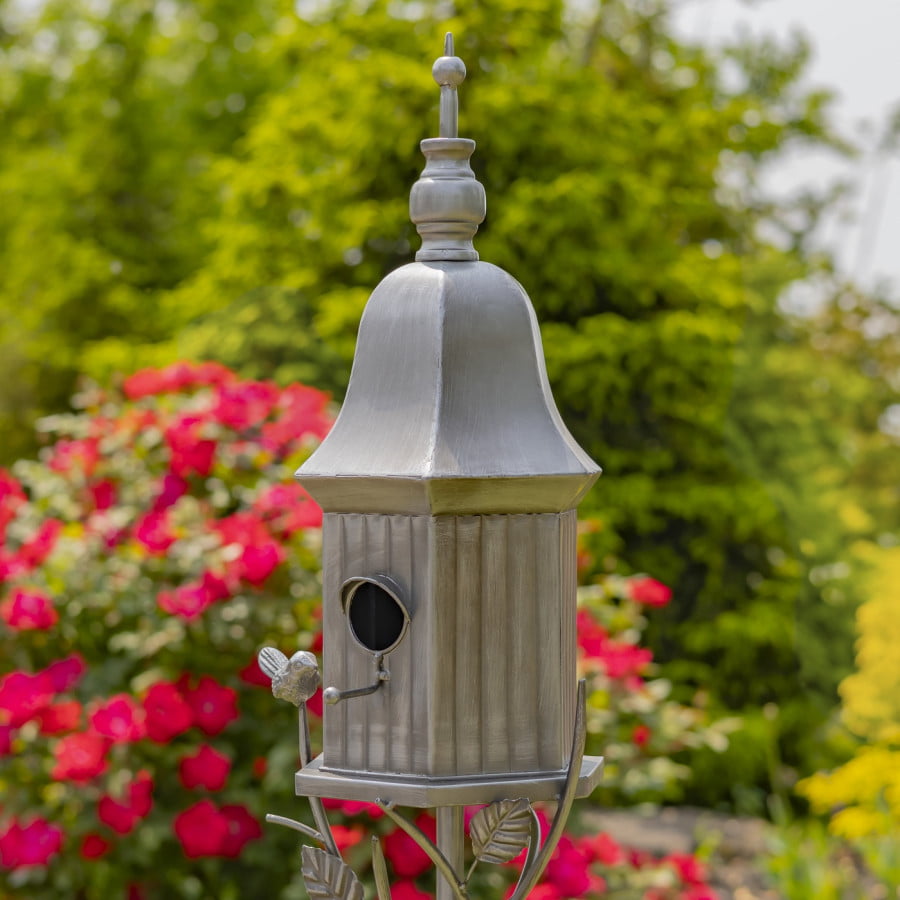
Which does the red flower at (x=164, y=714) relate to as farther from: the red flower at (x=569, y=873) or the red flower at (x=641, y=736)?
the red flower at (x=641, y=736)

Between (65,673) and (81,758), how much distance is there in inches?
14.9

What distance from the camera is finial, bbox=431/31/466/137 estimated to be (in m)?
1.82

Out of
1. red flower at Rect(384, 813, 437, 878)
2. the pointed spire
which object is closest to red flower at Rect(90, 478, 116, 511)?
red flower at Rect(384, 813, 437, 878)

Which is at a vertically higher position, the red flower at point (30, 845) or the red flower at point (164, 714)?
the red flower at point (164, 714)

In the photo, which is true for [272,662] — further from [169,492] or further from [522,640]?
[169,492]

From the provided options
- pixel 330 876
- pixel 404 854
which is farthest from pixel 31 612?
pixel 330 876

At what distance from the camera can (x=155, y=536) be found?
3471 mm

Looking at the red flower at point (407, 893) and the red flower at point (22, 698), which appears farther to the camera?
the red flower at point (22, 698)

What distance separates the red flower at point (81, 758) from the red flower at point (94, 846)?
0.20 metres

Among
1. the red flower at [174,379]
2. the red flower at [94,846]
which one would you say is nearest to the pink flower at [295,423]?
the red flower at [174,379]

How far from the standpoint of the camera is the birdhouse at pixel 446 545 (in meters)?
1.70

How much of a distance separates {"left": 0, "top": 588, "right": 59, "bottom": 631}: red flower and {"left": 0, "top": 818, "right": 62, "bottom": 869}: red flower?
555mm

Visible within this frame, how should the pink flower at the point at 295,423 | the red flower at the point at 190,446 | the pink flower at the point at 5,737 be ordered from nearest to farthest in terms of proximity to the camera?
the pink flower at the point at 5,737 → the red flower at the point at 190,446 → the pink flower at the point at 295,423

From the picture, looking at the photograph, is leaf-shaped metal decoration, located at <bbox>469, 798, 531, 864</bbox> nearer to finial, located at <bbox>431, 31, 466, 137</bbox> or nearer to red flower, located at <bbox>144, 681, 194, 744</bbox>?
finial, located at <bbox>431, 31, 466, 137</bbox>
